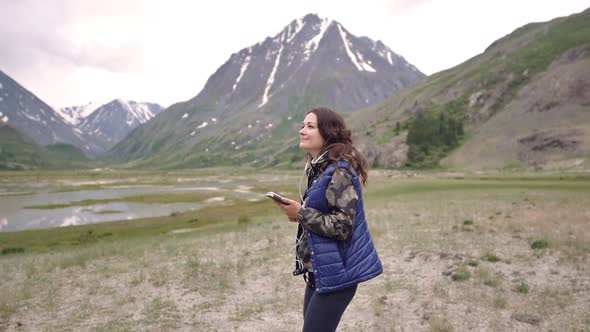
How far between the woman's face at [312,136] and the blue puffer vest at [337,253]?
49 centimetres

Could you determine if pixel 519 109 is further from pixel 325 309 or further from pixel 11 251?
pixel 325 309

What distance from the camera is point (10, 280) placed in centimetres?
1698

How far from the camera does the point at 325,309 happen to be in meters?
5.04

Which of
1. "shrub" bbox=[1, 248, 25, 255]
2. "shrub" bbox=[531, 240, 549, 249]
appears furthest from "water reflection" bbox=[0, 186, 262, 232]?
"shrub" bbox=[531, 240, 549, 249]

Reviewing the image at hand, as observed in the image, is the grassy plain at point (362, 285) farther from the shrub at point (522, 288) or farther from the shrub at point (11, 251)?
the shrub at point (11, 251)

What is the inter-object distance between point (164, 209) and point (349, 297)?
54.4 meters

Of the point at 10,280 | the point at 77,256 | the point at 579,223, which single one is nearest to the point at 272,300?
the point at 10,280

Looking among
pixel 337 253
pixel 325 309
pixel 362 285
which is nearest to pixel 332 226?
pixel 337 253

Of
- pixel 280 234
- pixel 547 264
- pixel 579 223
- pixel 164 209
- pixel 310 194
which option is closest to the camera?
pixel 310 194

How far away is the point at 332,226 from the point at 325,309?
1155 millimetres

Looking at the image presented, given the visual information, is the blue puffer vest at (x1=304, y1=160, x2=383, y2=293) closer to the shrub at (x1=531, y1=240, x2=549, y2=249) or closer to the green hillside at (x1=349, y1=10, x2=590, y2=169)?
the shrub at (x1=531, y1=240, x2=549, y2=249)

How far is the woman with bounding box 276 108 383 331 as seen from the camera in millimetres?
4891

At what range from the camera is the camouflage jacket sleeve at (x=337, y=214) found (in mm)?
4816

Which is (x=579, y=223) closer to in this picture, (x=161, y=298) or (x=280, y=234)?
(x=280, y=234)
